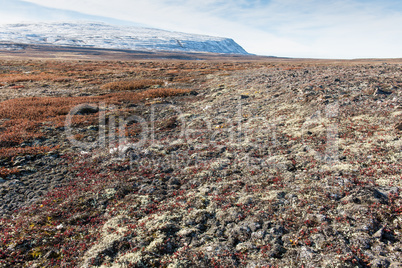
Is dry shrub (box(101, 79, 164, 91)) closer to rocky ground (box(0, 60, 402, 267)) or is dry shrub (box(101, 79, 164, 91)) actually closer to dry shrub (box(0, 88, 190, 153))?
dry shrub (box(0, 88, 190, 153))

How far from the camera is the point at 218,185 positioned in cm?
1097

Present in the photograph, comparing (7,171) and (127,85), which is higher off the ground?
(127,85)

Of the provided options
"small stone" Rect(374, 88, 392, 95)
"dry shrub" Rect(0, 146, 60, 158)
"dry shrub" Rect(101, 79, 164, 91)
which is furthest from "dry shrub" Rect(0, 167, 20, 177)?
"small stone" Rect(374, 88, 392, 95)

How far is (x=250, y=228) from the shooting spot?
25.9ft

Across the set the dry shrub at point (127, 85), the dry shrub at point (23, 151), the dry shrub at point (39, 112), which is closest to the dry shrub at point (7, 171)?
the dry shrub at point (23, 151)

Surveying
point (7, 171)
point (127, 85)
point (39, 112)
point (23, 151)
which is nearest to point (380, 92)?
point (7, 171)

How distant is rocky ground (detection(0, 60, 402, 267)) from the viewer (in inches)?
279

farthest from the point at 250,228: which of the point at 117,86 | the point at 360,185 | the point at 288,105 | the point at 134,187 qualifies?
the point at 117,86

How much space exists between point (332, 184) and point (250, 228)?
4210 mm

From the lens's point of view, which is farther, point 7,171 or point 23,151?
point 23,151

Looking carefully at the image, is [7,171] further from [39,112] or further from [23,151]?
[39,112]

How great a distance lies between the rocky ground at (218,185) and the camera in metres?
7.08

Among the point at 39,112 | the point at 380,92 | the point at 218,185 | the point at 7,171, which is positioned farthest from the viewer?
the point at 39,112

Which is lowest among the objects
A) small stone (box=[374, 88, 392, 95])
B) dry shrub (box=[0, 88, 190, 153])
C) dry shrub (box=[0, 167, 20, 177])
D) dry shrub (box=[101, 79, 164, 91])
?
dry shrub (box=[0, 167, 20, 177])
